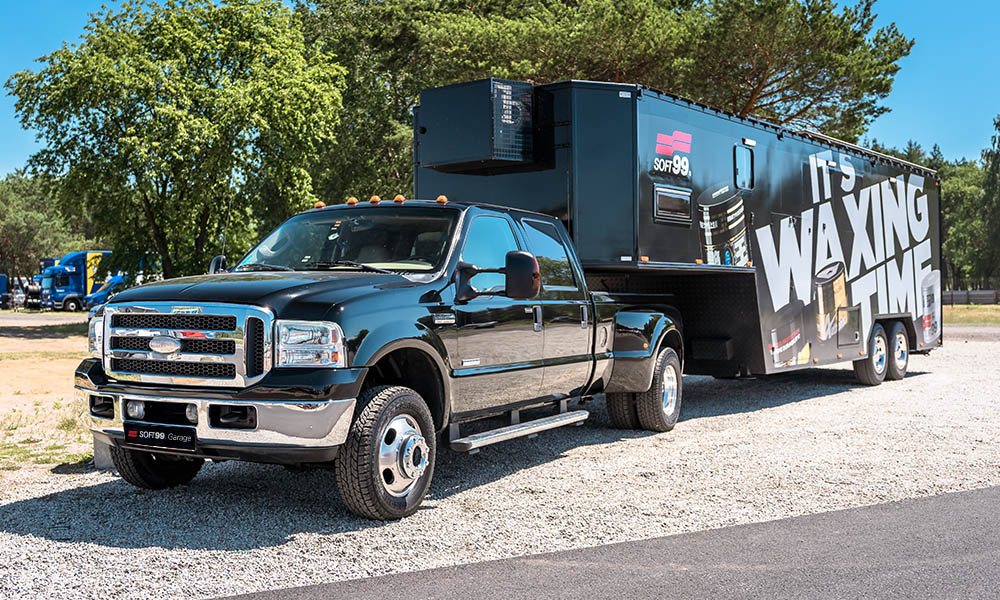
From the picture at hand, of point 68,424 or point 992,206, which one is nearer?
point 68,424

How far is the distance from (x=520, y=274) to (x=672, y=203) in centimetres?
375

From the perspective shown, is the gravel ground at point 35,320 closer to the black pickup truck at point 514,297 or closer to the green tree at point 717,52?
the green tree at point 717,52

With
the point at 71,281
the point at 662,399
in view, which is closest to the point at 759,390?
the point at 662,399

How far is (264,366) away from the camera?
5.64 meters

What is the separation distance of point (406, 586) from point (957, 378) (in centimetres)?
1302

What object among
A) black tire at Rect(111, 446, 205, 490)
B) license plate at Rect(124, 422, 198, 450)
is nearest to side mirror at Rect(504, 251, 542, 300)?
license plate at Rect(124, 422, 198, 450)

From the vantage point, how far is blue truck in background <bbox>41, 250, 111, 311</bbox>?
53191 millimetres

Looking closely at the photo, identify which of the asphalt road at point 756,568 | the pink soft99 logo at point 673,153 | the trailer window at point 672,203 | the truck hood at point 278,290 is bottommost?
the asphalt road at point 756,568

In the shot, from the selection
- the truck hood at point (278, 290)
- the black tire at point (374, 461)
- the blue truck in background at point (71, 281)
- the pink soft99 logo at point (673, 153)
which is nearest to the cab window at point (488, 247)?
the truck hood at point (278, 290)

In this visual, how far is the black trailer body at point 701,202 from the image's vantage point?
959cm

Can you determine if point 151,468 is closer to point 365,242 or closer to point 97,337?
point 97,337

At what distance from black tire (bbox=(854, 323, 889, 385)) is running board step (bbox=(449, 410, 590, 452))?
25.9 feet

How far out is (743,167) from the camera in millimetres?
11398

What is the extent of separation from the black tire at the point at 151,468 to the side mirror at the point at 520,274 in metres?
2.50
